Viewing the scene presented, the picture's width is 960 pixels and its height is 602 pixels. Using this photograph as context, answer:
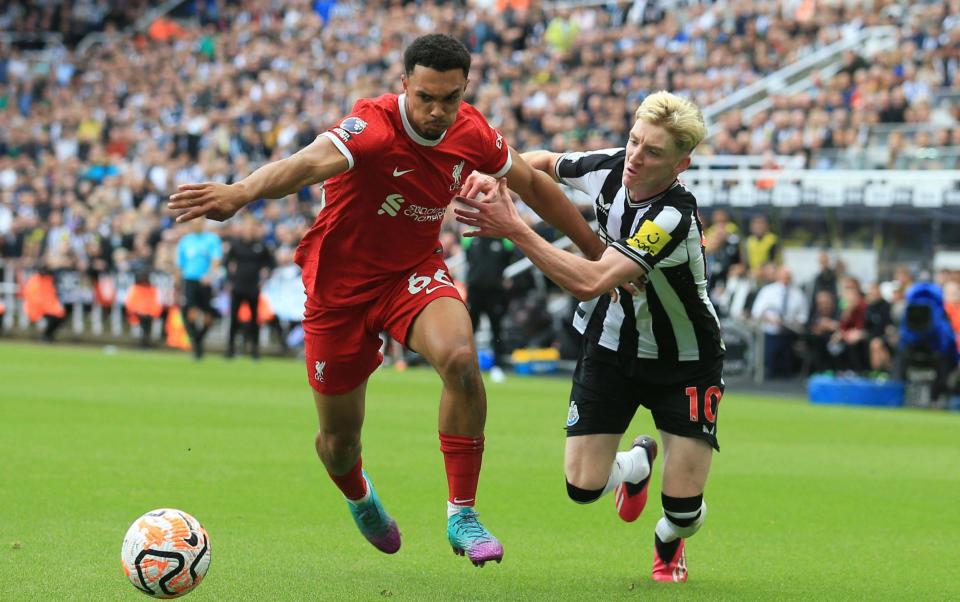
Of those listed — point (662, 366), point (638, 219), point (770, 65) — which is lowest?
point (662, 366)

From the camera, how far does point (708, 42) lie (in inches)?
1003

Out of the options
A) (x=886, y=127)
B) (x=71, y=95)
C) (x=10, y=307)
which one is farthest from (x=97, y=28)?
(x=886, y=127)

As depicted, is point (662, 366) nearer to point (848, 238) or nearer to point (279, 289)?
point (848, 238)

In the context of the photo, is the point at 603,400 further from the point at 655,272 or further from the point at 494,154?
the point at 494,154

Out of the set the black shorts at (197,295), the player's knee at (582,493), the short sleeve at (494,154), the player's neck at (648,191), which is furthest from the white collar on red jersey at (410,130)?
the black shorts at (197,295)

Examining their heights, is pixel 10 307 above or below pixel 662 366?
below

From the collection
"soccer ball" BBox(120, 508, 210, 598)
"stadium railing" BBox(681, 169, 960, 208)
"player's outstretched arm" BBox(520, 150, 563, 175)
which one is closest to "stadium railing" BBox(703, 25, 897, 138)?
"stadium railing" BBox(681, 169, 960, 208)

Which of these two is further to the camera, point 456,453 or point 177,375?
point 177,375

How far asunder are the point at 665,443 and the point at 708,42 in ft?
64.4

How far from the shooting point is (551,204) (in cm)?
684

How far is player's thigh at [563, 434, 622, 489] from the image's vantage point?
6895 millimetres

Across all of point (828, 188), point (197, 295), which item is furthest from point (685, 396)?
point (197, 295)

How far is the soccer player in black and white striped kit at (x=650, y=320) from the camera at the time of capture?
249 inches

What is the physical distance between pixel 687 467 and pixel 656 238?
1.17 m
